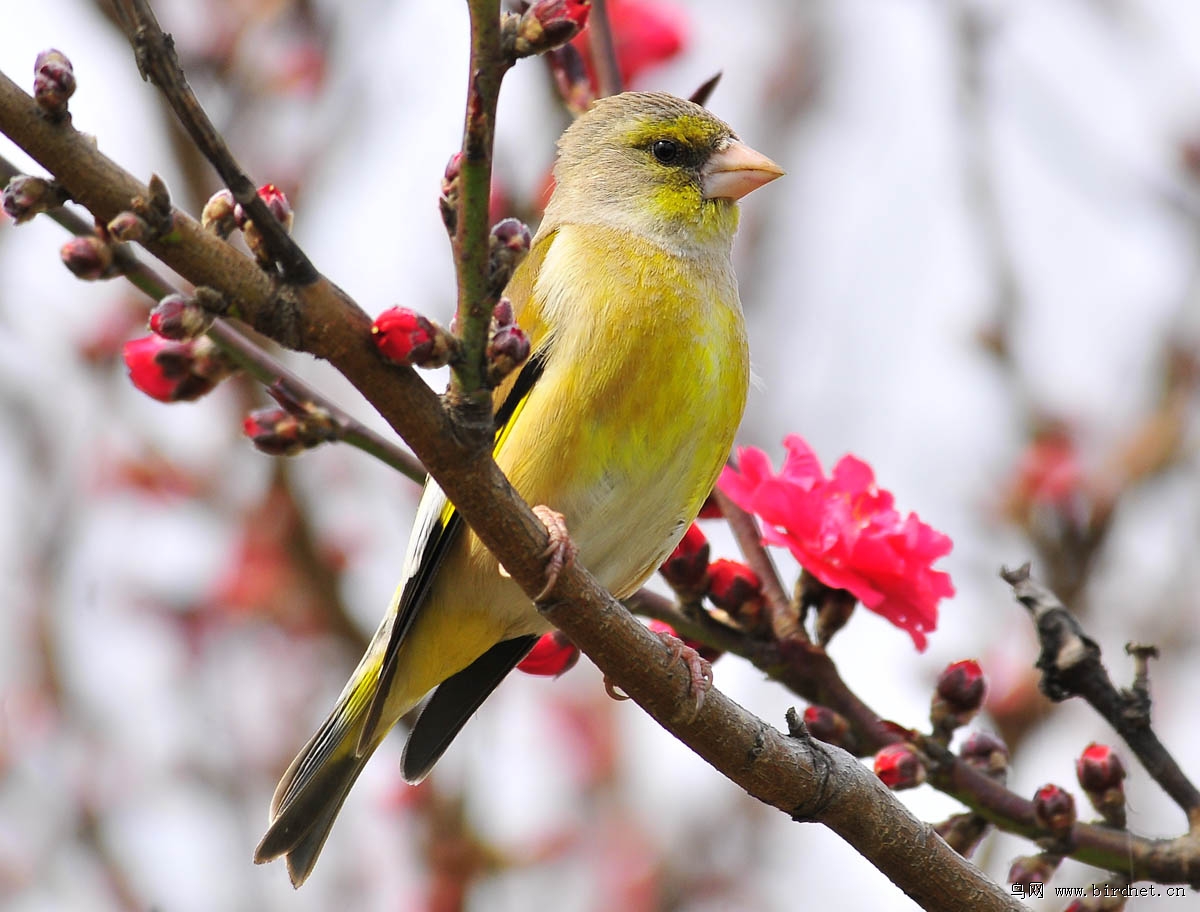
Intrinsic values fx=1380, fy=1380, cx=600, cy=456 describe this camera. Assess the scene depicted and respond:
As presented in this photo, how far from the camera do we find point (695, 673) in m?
2.52

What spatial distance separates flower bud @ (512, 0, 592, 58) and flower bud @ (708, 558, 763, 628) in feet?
4.71

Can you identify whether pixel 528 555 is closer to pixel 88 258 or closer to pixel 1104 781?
pixel 88 258

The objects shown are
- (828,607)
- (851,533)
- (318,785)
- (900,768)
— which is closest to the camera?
(900,768)

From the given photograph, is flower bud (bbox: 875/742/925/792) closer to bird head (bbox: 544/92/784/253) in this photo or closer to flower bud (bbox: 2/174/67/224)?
bird head (bbox: 544/92/784/253)

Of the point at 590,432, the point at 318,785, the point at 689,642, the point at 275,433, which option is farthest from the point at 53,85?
the point at 318,785

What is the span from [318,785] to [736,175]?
1.98 meters

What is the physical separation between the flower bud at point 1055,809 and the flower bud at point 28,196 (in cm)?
198

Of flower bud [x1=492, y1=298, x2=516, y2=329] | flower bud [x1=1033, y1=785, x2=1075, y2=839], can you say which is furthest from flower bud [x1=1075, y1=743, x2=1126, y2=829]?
flower bud [x1=492, y1=298, x2=516, y2=329]

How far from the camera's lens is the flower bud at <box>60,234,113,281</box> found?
6.87ft

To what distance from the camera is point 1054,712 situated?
173 inches

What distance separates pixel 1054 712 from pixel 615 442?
82.2 inches

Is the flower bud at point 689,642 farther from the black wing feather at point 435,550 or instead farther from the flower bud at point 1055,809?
the flower bud at point 1055,809

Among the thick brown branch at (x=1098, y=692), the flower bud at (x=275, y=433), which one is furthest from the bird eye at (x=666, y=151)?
the thick brown branch at (x=1098, y=692)

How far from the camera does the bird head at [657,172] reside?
146 inches
